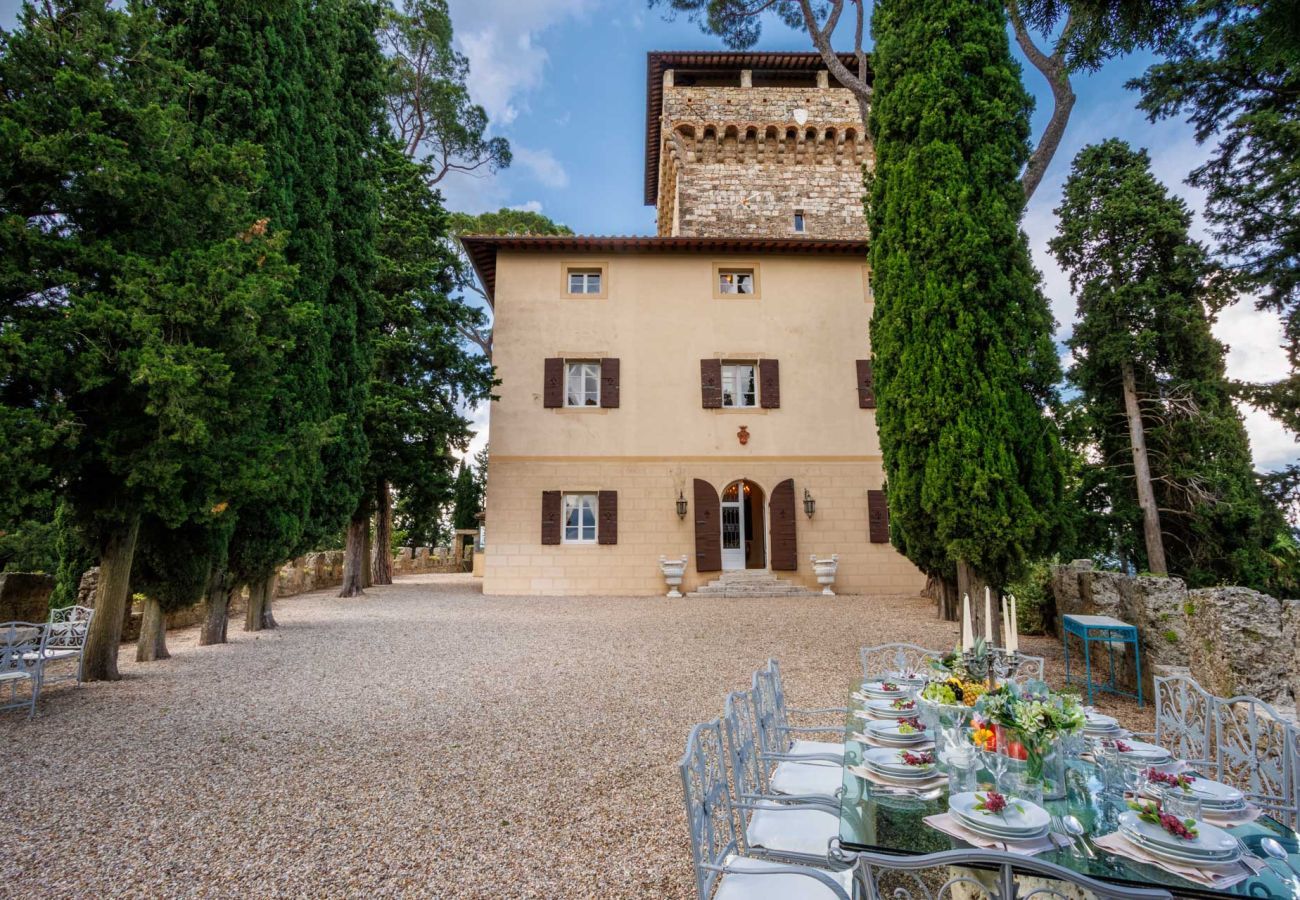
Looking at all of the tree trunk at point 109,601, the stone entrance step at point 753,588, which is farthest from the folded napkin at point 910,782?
the stone entrance step at point 753,588

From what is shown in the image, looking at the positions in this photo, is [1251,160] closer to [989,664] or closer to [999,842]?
[989,664]

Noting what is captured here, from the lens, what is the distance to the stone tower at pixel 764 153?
17172mm

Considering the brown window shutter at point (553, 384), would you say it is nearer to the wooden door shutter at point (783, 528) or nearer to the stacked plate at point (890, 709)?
the wooden door shutter at point (783, 528)

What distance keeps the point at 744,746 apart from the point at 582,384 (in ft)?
37.0

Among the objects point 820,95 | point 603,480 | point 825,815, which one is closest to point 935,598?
point 603,480

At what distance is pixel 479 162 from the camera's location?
19406mm

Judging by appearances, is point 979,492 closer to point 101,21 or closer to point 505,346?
point 101,21

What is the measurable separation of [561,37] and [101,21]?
16039 millimetres

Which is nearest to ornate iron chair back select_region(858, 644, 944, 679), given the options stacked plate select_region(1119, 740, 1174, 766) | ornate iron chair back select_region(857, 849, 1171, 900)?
stacked plate select_region(1119, 740, 1174, 766)

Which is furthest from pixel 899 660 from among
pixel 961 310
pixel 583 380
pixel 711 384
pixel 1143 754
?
pixel 583 380

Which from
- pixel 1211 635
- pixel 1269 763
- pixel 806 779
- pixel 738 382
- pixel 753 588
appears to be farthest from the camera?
pixel 738 382

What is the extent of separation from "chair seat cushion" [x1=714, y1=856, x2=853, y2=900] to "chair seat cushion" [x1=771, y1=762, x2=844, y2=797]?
1.80 ft

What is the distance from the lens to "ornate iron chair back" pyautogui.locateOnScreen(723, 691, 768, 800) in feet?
7.32

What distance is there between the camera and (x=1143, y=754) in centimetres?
220
